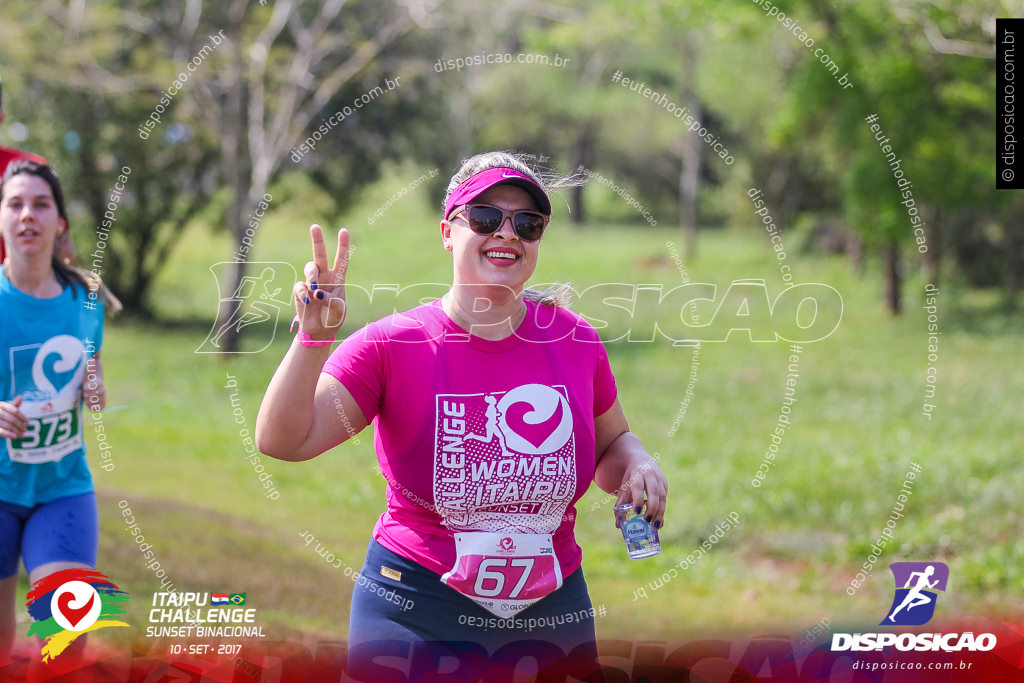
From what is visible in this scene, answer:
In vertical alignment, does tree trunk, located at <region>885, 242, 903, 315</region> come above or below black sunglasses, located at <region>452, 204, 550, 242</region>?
above

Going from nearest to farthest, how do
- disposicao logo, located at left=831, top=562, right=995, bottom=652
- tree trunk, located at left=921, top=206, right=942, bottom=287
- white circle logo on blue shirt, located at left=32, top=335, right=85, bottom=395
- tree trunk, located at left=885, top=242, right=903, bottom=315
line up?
white circle logo on blue shirt, located at left=32, top=335, right=85, bottom=395
disposicao logo, located at left=831, top=562, right=995, bottom=652
tree trunk, located at left=921, top=206, right=942, bottom=287
tree trunk, located at left=885, top=242, right=903, bottom=315

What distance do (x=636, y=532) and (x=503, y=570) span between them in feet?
1.40

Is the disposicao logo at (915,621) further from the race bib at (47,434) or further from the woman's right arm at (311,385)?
the race bib at (47,434)

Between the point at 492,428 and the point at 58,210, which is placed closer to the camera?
the point at 492,428

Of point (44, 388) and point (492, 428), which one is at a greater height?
point (492, 428)

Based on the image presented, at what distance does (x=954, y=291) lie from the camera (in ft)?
62.4

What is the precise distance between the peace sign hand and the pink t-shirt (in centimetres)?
24

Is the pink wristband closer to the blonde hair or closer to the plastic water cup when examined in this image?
the blonde hair

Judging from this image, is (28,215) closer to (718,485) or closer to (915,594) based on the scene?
(915,594)

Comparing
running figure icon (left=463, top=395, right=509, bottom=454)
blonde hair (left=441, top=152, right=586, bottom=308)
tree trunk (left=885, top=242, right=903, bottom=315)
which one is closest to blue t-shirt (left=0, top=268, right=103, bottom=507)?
blonde hair (left=441, top=152, right=586, bottom=308)

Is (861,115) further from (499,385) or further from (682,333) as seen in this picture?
(499,385)

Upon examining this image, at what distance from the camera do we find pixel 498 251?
2.69 m

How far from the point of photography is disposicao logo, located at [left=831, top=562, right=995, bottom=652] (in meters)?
3.78

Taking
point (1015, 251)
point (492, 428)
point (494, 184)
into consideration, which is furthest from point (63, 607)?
point (1015, 251)
